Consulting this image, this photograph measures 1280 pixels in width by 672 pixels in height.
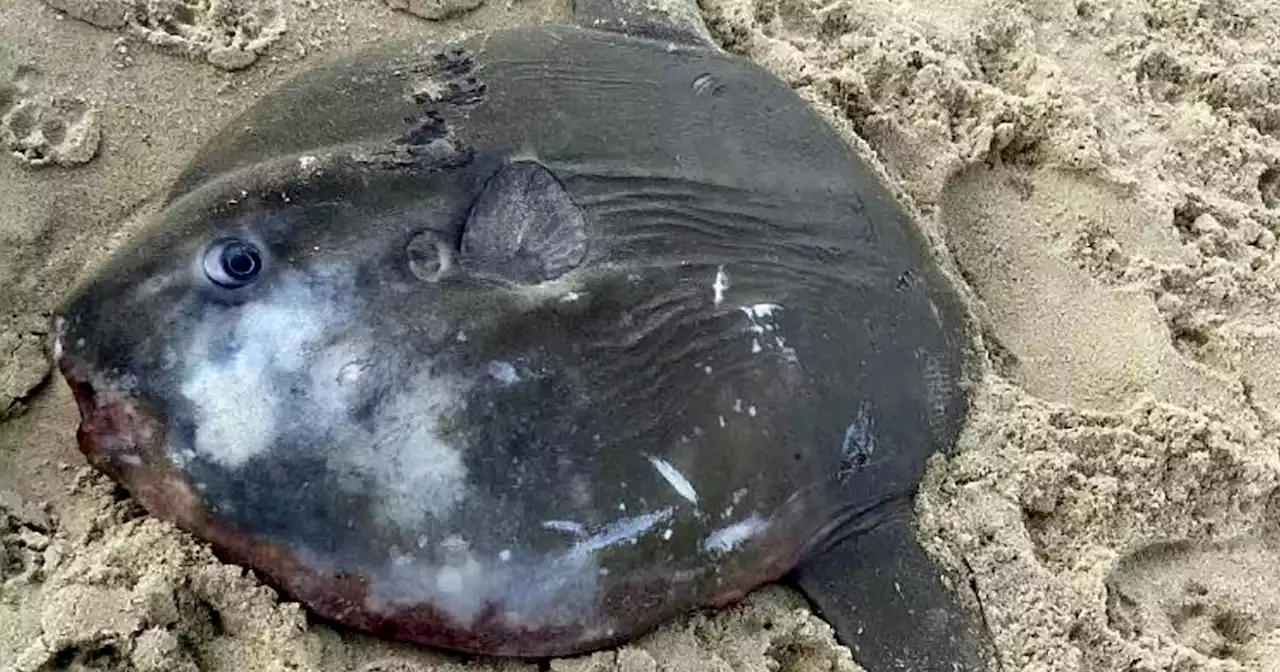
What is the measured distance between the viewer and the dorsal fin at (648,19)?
334 centimetres

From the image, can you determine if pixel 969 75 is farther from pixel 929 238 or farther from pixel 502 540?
A: pixel 502 540

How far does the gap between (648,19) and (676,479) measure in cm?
132

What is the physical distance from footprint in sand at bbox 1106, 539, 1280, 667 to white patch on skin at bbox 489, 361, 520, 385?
4.00 feet

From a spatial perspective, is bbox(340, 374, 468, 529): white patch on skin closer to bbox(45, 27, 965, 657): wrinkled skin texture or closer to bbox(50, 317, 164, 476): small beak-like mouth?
bbox(45, 27, 965, 657): wrinkled skin texture

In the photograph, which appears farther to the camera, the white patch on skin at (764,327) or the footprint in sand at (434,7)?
the footprint in sand at (434,7)

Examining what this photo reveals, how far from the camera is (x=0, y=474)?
2.46 m

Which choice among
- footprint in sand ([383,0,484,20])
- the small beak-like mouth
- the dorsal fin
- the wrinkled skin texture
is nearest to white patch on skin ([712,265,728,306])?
the wrinkled skin texture

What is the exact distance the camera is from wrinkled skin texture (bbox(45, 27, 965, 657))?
2293mm

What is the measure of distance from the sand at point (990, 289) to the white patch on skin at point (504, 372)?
45 centimetres

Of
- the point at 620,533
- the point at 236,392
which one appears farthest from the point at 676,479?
the point at 236,392

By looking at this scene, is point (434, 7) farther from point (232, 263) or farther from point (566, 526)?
point (566, 526)

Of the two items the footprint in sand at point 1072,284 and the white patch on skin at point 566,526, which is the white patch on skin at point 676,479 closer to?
the white patch on skin at point 566,526

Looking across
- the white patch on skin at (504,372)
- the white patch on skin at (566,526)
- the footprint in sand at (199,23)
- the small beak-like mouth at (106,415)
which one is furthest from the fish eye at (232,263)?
the footprint in sand at (199,23)

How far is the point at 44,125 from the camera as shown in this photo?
2906 mm
